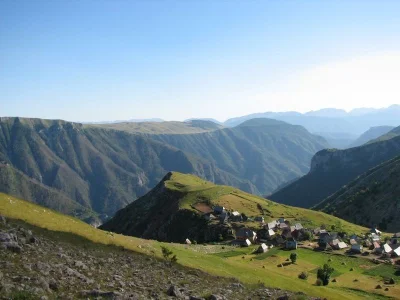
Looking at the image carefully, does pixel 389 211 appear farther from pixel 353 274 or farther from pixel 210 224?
pixel 353 274

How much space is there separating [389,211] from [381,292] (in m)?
125

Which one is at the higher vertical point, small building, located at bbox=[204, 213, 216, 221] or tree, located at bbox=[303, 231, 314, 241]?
small building, located at bbox=[204, 213, 216, 221]

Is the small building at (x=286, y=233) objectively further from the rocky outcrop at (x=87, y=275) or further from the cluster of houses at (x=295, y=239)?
the rocky outcrop at (x=87, y=275)

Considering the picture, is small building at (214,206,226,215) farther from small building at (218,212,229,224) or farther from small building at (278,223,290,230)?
small building at (278,223,290,230)

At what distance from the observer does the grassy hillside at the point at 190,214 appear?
12625cm

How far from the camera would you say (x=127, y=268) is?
35312 millimetres

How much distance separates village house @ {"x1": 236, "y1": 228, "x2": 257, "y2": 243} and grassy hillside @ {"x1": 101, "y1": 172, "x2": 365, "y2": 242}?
17.9 ft

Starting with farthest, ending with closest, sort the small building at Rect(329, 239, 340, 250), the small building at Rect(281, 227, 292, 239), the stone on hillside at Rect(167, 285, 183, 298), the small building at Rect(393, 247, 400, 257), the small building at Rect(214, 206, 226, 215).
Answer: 1. the small building at Rect(214, 206, 226, 215)
2. the small building at Rect(281, 227, 292, 239)
3. the small building at Rect(329, 239, 340, 250)
4. the small building at Rect(393, 247, 400, 257)
5. the stone on hillside at Rect(167, 285, 183, 298)

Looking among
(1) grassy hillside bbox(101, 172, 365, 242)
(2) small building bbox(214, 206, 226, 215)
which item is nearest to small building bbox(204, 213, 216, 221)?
(1) grassy hillside bbox(101, 172, 365, 242)

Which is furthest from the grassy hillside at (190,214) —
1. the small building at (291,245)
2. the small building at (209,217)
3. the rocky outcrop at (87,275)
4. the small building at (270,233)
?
the rocky outcrop at (87,275)

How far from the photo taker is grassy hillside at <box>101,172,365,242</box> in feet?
414

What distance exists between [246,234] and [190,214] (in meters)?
33.8

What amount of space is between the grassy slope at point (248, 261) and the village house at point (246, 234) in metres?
13.0

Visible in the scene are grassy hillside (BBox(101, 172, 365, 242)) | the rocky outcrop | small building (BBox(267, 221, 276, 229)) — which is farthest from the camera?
grassy hillside (BBox(101, 172, 365, 242))
